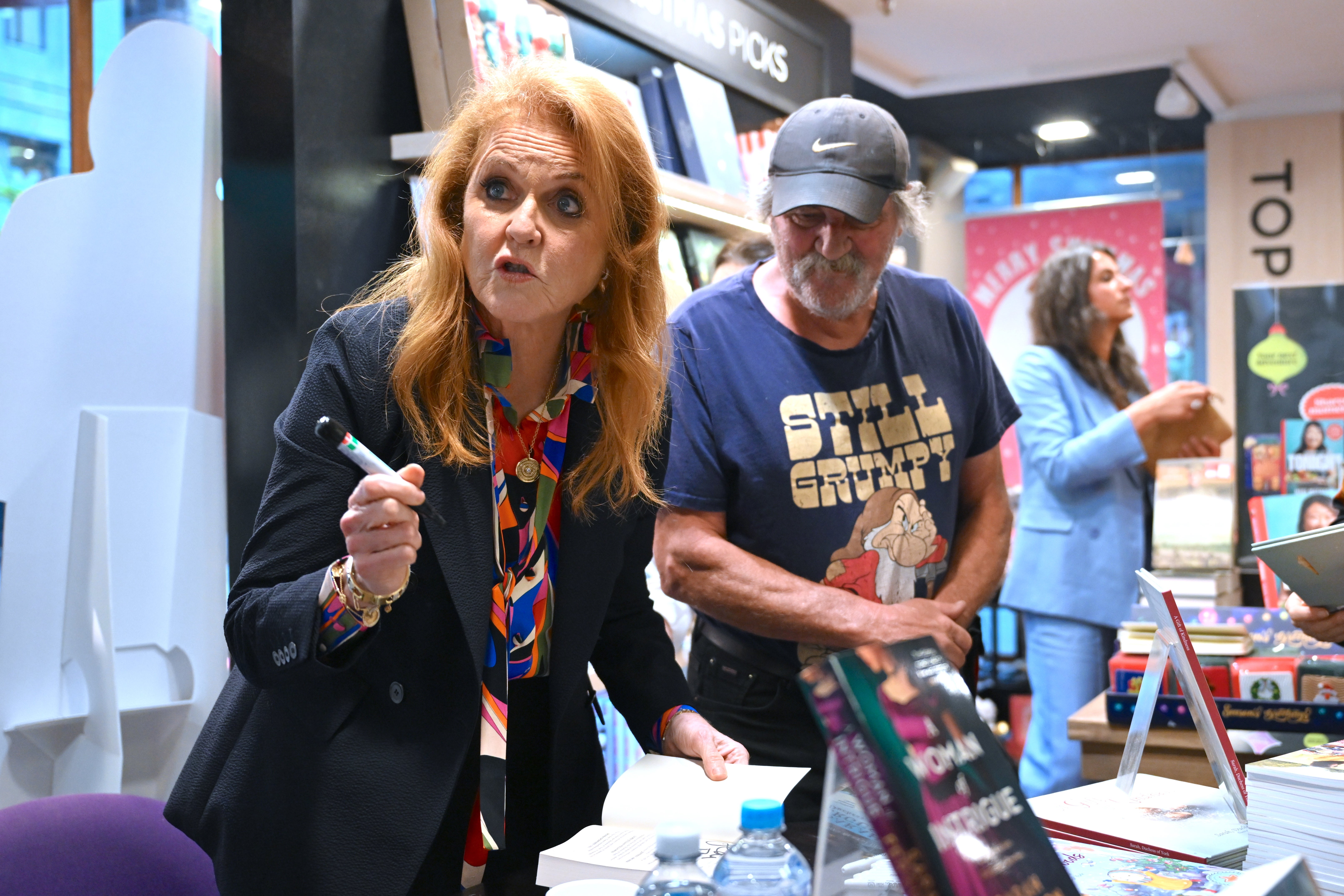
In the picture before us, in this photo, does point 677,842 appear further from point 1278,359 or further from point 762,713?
point 1278,359

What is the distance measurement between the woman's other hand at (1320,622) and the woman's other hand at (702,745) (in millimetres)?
1011

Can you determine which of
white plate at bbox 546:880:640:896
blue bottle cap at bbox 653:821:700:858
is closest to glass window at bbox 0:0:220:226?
white plate at bbox 546:880:640:896

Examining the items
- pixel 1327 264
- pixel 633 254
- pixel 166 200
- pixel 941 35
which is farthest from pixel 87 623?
pixel 1327 264

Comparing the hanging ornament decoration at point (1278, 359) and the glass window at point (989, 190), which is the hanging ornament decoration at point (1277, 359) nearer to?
the hanging ornament decoration at point (1278, 359)

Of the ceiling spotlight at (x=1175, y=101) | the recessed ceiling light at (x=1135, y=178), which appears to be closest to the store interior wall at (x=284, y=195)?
the ceiling spotlight at (x=1175, y=101)

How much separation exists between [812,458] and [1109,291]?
2.40 m

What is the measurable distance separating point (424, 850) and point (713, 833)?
318 mm

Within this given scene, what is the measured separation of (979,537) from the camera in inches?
81.0

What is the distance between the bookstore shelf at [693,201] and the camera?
2.38 meters

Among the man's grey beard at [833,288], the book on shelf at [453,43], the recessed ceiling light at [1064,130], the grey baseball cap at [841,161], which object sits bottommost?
the man's grey beard at [833,288]

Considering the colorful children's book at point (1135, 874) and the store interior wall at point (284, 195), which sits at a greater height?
the store interior wall at point (284, 195)

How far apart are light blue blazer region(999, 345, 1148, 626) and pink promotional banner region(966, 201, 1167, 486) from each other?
3.84m

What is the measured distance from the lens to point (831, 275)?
1.91m

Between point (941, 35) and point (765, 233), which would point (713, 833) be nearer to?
point (765, 233)
